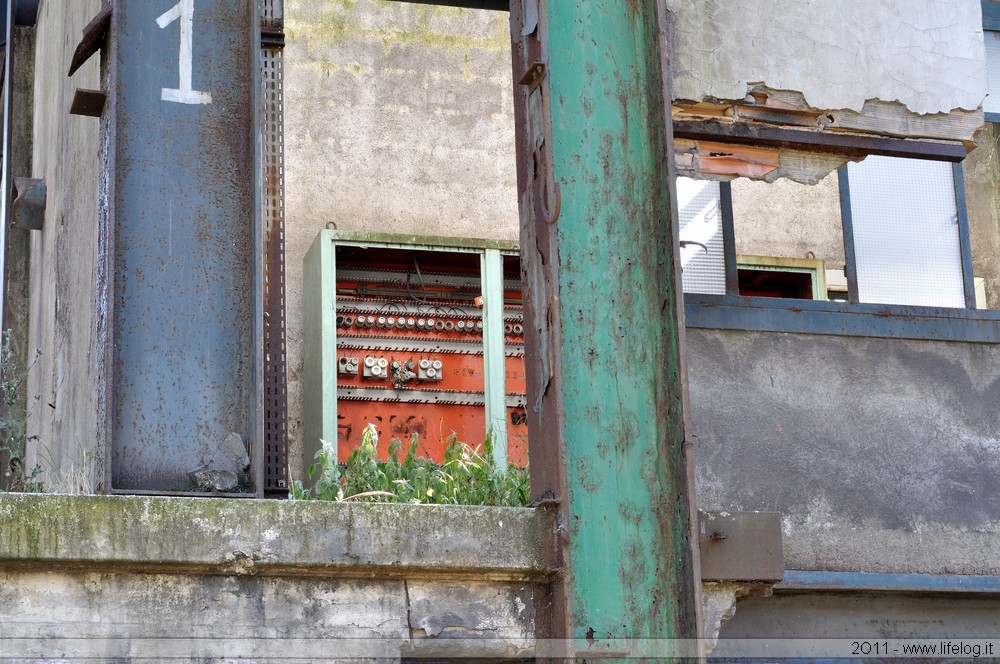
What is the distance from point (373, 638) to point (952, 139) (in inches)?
170

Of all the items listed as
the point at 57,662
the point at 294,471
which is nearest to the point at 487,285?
the point at 294,471

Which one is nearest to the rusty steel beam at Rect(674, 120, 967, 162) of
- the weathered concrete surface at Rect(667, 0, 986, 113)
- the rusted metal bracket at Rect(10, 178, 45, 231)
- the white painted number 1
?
the weathered concrete surface at Rect(667, 0, 986, 113)

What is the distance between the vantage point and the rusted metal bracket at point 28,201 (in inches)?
428

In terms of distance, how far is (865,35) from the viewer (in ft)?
24.5

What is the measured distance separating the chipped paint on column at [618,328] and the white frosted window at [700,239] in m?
1.78

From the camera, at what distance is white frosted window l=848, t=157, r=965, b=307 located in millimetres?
8133

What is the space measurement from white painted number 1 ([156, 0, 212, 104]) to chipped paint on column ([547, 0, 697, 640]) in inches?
59.9

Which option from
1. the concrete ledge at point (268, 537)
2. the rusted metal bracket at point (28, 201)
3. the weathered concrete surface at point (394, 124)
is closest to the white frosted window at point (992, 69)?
the weathered concrete surface at point (394, 124)

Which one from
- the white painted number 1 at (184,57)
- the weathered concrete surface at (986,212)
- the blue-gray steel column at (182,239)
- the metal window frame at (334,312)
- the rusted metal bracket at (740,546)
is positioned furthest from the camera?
the metal window frame at (334,312)

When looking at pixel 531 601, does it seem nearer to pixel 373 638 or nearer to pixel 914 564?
pixel 373 638

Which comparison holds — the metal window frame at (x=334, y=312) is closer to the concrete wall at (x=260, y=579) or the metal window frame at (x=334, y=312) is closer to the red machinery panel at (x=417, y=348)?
the red machinery panel at (x=417, y=348)

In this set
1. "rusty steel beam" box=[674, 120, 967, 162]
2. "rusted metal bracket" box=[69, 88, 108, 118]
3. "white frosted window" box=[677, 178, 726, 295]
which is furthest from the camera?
"white frosted window" box=[677, 178, 726, 295]

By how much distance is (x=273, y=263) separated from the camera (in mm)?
6359

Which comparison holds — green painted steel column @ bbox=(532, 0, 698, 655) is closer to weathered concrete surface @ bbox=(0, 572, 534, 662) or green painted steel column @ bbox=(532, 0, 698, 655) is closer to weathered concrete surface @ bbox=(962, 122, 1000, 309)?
weathered concrete surface @ bbox=(0, 572, 534, 662)
